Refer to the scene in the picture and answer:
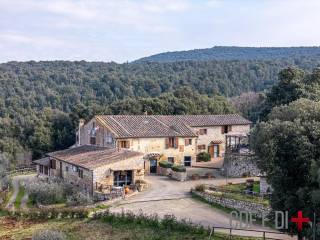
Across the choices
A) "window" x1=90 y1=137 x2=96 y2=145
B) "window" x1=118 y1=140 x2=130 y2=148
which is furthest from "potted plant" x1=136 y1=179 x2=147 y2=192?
"window" x1=90 y1=137 x2=96 y2=145

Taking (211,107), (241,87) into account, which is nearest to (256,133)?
(211,107)

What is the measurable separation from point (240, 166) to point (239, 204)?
12.4 metres

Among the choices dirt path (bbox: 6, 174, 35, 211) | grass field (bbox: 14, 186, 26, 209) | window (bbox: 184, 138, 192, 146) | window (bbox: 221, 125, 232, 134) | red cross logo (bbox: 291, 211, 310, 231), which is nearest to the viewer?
red cross logo (bbox: 291, 211, 310, 231)

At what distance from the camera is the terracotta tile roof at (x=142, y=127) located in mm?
47625

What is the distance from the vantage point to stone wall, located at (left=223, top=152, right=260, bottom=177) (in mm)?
44281

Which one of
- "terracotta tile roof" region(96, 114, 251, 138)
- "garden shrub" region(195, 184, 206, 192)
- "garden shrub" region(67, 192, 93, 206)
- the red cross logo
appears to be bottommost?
"garden shrub" region(67, 192, 93, 206)

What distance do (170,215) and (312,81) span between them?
2577cm

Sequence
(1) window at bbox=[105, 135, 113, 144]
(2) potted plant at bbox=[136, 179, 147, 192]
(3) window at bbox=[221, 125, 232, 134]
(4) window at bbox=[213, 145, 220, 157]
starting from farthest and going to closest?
1. (3) window at bbox=[221, 125, 232, 134]
2. (4) window at bbox=[213, 145, 220, 157]
3. (1) window at bbox=[105, 135, 113, 144]
4. (2) potted plant at bbox=[136, 179, 147, 192]

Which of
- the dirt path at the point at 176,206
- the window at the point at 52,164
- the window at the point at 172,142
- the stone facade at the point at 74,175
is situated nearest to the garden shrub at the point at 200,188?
the dirt path at the point at 176,206

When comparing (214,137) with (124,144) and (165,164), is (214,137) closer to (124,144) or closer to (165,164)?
(165,164)

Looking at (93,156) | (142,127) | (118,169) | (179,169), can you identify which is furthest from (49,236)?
(142,127)

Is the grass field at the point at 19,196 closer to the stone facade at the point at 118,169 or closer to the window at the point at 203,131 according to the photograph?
the stone facade at the point at 118,169

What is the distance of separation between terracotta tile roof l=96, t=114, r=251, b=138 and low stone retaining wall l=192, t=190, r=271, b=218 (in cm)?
1299

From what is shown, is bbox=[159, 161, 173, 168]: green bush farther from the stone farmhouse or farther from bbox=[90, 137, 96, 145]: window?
bbox=[90, 137, 96, 145]: window
